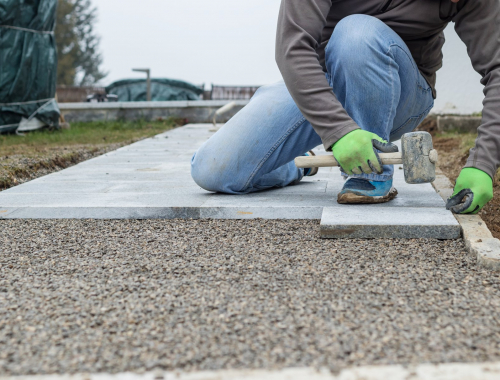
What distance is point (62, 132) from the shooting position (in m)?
5.98

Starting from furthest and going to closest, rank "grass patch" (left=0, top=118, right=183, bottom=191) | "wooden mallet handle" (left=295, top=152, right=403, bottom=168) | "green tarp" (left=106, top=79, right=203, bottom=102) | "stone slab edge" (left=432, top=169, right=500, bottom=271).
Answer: "green tarp" (left=106, top=79, right=203, bottom=102) < "grass patch" (left=0, top=118, right=183, bottom=191) < "wooden mallet handle" (left=295, top=152, right=403, bottom=168) < "stone slab edge" (left=432, top=169, right=500, bottom=271)

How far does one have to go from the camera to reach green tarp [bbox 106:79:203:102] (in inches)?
445

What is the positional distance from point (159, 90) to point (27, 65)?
5.74m

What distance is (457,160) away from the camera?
355cm

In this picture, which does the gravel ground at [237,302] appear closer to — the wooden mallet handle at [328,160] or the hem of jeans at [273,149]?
the wooden mallet handle at [328,160]

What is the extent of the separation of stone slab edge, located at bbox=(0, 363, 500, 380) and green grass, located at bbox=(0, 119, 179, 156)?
11.0ft

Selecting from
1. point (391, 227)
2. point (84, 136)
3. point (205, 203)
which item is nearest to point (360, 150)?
point (391, 227)

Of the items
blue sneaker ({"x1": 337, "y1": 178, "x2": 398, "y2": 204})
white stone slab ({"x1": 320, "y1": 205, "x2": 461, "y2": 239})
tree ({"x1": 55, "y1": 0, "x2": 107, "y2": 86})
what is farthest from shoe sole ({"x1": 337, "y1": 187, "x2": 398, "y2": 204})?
→ tree ({"x1": 55, "y1": 0, "x2": 107, "y2": 86})

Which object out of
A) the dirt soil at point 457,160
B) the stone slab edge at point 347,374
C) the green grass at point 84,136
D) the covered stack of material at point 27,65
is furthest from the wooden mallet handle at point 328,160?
the covered stack of material at point 27,65

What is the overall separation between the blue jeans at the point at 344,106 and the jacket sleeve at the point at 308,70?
0.16 m

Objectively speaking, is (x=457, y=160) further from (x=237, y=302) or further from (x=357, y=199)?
(x=237, y=302)

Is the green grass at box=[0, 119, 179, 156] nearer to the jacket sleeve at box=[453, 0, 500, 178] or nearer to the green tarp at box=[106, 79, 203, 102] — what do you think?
the jacket sleeve at box=[453, 0, 500, 178]

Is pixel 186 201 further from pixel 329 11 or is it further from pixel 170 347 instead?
Answer: pixel 170 347

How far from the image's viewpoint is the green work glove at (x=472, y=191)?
176 cm
